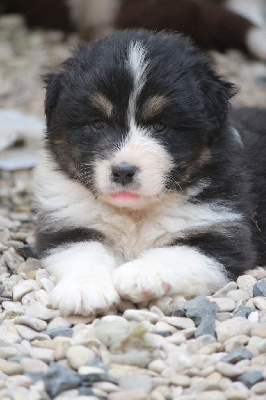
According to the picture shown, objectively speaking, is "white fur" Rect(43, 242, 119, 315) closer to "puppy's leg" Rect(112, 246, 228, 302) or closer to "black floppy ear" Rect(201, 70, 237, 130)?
"puppy's leg" Rect(112, 246, 228, 302)

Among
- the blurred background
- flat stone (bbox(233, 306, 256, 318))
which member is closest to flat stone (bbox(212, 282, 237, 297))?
flat stone (bbox(233, 306, 256, 318))

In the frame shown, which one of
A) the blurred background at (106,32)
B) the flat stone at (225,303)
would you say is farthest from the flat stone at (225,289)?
the blurred background at (106,32)

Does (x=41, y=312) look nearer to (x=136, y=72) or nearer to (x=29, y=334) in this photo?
(x=29, y=334)

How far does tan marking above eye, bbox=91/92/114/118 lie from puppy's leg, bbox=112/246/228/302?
2.95 feet

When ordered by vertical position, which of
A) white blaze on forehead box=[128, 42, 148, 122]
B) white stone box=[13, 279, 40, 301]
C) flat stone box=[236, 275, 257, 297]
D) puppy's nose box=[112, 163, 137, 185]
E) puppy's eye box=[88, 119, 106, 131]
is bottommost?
white stone box=[13, 279, 40, 301]

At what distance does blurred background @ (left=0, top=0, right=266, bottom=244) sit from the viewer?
998cm

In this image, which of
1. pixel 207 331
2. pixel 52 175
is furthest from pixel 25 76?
pixel 207 331

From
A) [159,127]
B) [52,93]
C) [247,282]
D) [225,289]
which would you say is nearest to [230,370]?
[225,289]

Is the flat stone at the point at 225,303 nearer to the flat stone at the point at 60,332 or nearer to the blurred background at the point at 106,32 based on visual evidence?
the flat stone at the point at 60,332

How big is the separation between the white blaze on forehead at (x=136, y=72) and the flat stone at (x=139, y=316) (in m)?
1.20

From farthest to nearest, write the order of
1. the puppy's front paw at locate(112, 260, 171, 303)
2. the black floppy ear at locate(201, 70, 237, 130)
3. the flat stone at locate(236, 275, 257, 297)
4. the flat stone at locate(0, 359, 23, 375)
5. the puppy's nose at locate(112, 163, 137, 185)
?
the black floppy ear at locate(201, 70, 237, 130) → the flat stone at locate(236, 275, 257, 297) → the puppy's nose at locate(112, 163, 137, 185) → the puppy's front paw at locate(112, 260, 171, 303) → the flat stone at locate(0, 359, 23, 375)

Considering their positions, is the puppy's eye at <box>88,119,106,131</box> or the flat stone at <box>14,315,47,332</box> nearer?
the flat stone at <box>14,315,47,332</box>

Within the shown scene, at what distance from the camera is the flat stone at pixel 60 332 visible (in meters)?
4.06

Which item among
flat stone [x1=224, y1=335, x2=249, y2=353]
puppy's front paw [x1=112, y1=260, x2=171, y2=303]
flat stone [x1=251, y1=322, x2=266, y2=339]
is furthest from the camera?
puppy's front paw [x1=112, y1=260, x2=171, y2=303]
